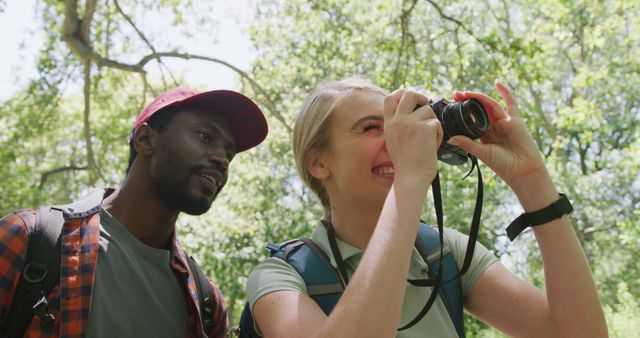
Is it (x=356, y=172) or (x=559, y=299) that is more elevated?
(x=356, y=172)

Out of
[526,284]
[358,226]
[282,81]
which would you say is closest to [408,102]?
[358,226]

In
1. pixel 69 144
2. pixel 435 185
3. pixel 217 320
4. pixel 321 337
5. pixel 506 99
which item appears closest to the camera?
pixel 321 337

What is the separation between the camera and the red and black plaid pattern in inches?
66.0

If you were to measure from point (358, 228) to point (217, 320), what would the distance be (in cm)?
75

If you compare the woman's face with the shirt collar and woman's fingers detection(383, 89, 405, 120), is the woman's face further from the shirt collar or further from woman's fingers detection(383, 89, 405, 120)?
the shirt collar

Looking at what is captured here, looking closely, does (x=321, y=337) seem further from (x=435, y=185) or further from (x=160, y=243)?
(x=160, y=243)

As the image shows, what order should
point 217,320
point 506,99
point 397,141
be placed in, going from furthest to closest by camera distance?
point 217,320
point 506,99
point 397,141

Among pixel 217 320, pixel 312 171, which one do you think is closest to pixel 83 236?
pixel 217 320

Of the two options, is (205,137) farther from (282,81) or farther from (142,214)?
(282,81)

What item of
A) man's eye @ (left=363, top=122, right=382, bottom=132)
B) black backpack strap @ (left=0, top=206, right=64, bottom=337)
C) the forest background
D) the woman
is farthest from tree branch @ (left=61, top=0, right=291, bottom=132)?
man's eye @ (left=363, top=122, right=382, bottom=132)

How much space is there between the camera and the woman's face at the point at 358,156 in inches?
70.4

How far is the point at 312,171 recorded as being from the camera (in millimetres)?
2039

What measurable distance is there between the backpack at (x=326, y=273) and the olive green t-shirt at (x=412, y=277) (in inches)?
0.9

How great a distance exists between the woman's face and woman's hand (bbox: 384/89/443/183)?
23 cm
